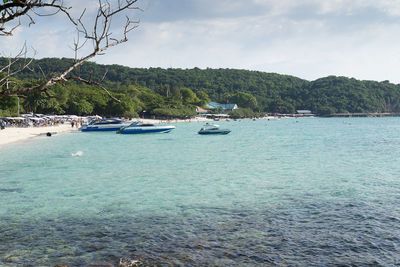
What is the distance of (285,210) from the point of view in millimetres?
11516

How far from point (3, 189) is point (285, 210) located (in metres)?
11.8

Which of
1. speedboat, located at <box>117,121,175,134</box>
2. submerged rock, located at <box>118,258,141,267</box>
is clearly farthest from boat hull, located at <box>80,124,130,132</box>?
submerged rock, located at <box>118,258,141,267</box>

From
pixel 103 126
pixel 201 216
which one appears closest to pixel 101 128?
pixel 103 126

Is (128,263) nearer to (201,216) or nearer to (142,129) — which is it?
(201,216)

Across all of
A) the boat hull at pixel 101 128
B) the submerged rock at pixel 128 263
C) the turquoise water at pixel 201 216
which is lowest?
the turquoise water at pixel 201 216

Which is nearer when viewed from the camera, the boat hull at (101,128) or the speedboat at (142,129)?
the speedboat at (142,129)

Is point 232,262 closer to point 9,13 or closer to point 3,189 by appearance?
point 9,13

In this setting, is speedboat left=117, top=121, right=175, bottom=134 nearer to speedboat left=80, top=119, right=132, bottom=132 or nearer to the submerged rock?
speedboat left=80, top=119, right=132, bottom=132

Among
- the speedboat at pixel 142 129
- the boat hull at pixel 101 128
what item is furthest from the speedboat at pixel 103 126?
the speedboat at pixel 142 129

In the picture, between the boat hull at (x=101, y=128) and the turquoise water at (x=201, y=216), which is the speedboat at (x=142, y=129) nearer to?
the boat hull at (x=101, y=128)

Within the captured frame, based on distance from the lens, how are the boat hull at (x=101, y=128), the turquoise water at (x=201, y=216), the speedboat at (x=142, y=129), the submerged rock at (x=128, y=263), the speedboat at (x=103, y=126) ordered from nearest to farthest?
1. the submerged rock at (x=128, y=263)
2. the turquoise water at (x=201, y=216)
3. the speedboat at (x=142, y=129)
4. the boat hull at (x=101, y=128)
5. the speedboat at (x=103, y=126)

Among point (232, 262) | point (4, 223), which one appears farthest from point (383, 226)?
point (4, 223)

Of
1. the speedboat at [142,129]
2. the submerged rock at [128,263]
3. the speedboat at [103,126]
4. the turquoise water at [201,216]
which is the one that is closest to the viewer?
the submerged rock at [128,263]

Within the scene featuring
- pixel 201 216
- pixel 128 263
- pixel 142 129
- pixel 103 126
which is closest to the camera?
pixel 128 263
